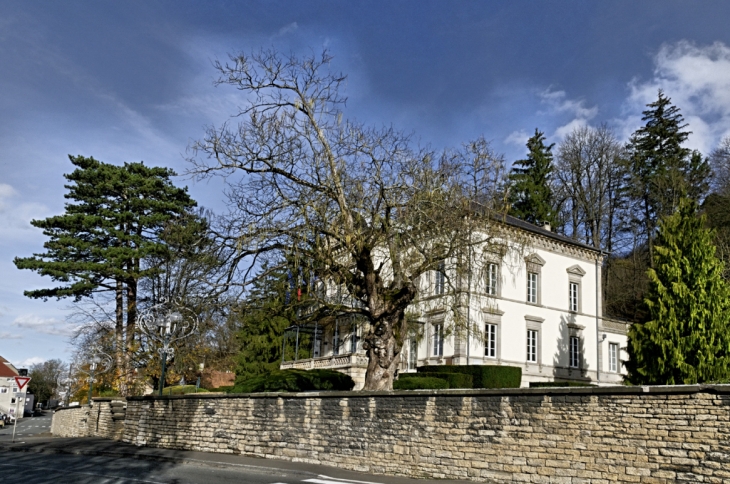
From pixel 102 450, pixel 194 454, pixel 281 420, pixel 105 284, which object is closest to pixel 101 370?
pixel 105 284

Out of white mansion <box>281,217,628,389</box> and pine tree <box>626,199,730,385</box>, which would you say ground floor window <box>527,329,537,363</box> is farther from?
pine tree <box>626,199,730,385</box>

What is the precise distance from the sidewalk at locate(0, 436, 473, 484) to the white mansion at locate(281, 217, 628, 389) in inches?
513

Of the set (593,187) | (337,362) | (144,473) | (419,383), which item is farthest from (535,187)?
(144,473)

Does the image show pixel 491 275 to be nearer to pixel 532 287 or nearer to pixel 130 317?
pixel 532 287

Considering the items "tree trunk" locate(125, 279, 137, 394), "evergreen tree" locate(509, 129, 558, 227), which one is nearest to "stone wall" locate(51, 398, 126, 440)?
"tree trunk" locate(125, 279, 137, 394)

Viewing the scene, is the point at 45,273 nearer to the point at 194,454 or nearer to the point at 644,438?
the point at 194,454

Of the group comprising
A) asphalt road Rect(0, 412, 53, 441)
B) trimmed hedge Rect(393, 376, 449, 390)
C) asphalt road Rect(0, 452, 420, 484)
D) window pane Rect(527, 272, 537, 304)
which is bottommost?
asphalt road Rect(0, 412, 53, 441)

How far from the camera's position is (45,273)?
3297cm

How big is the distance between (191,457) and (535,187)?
4196 centimetres

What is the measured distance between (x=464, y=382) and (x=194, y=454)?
12.9m

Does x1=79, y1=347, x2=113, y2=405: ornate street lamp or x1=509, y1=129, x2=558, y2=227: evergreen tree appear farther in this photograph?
x1=509, y1=129, x2=558, y2=227: evergreen tree

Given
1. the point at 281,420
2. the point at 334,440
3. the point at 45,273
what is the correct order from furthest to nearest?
the point at 45,273, the point at 281,420, the point at 334,440

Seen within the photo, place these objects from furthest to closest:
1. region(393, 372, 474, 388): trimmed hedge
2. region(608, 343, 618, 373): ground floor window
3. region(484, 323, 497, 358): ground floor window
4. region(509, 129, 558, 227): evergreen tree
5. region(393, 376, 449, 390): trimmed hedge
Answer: region(509, 129, 558, 227): evergreen tree, region(608, 343, 618, 373): ground floor window, region(484, 323, 497, 358): ground floor window, region(393, 372, 474, 388): trimmed hedge, region(393, 376, 449, 390): trimmed hedge

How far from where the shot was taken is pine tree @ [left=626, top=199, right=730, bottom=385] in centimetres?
2223
